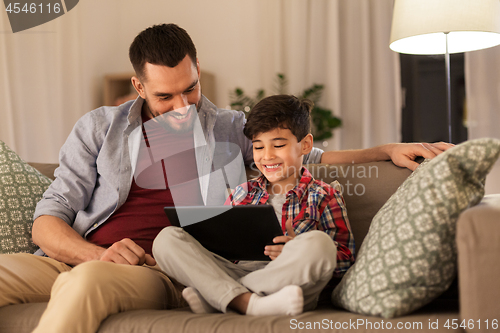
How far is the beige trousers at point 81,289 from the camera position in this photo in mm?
875

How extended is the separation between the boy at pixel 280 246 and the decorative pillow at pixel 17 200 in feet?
1.81

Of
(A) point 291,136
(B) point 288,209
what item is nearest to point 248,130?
(A) point 291,136

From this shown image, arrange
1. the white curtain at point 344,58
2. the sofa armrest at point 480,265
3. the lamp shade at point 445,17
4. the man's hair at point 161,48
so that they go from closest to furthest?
Answer: the sofa armrest at point 480,265 → the man's hair at point 161,48 → the lamp shade at point 445,17 → the white curtain at point 344,58

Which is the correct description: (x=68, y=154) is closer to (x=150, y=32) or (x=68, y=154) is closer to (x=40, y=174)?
(x=40, y=174)

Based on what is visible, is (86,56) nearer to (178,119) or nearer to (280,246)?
(178,119)

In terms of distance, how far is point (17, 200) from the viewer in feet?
4.53

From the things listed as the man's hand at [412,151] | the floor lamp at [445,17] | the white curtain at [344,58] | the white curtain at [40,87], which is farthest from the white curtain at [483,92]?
the white curtain at [40,87]

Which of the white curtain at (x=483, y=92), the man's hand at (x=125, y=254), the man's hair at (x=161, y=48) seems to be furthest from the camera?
the white curtain at (x=483, y=92)

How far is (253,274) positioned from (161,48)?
2.54 feet

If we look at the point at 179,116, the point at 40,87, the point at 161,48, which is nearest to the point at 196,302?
the point at 179,116

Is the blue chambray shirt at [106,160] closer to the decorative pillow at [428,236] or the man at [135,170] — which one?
the man at [135,170]

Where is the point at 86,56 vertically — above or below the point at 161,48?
→ above

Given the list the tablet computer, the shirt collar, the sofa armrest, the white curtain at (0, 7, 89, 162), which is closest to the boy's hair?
the shirt collar

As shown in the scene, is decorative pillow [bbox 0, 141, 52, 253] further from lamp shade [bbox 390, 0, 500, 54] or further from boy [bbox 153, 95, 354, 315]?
lamp shade [bbox 390, 0, 500, 54]
